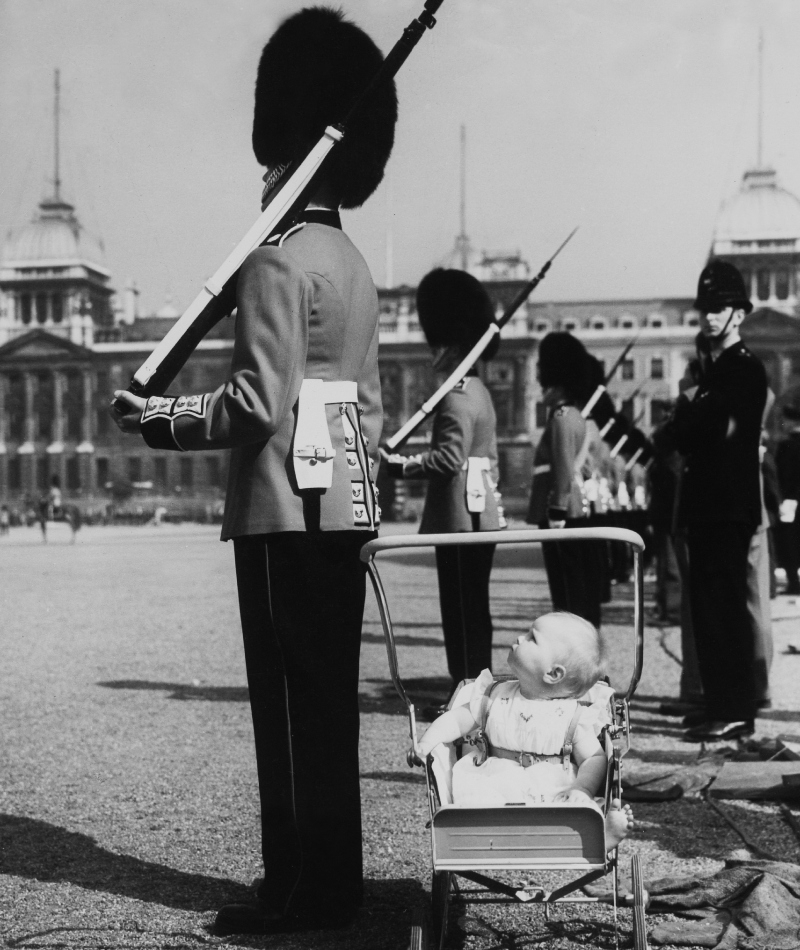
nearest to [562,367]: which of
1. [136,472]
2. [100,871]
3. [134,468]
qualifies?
[100,871]

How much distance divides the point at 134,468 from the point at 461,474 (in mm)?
93057

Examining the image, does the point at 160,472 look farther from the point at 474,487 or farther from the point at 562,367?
the point at 474,487

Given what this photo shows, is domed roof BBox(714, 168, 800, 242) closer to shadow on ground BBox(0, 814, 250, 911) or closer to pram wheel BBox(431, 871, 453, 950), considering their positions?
shadow on ground BBox(0, 814, 250, 911)

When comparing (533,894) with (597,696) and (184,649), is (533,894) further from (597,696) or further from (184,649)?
(184,649)

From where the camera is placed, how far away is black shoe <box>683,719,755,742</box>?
6.04m

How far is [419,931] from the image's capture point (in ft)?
9.66

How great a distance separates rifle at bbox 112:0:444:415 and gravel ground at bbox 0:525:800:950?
1161 mm

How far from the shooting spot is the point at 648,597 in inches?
627

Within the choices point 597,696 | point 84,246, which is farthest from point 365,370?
point 84,246

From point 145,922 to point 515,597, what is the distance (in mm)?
11465

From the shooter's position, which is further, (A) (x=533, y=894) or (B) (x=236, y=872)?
(B) (x=236, y=872)

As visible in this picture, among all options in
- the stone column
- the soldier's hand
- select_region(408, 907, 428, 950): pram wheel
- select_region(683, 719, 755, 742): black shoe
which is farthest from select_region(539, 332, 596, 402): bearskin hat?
the stone column

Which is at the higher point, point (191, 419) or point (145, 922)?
point (191, 419)

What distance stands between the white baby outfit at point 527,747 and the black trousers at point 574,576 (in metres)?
4.19
